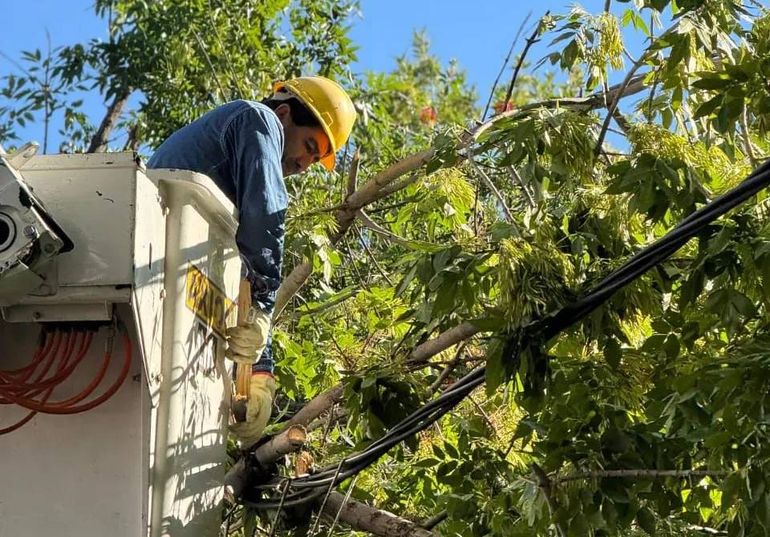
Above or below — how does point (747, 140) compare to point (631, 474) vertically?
above

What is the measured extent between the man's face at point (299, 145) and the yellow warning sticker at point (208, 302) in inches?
39.1

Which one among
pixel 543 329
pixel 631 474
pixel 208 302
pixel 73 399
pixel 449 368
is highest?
pixel 208 302

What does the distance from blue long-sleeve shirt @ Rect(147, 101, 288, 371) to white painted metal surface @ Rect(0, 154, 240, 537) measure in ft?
1.22

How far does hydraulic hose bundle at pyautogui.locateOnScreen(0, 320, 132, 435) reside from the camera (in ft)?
7.54

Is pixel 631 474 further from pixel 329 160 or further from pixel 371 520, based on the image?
pixel 329 160

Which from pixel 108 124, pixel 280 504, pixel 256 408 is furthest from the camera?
pixel 108 124

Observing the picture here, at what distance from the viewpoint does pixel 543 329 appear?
2895 millimetres

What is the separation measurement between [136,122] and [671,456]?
19.1 ft

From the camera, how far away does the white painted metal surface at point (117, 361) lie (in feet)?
7.20

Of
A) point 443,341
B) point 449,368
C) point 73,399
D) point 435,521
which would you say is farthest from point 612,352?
point 73,399

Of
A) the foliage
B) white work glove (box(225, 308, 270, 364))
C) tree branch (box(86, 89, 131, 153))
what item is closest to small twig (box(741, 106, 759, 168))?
the foliage

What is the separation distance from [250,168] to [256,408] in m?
0.61

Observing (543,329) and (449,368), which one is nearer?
(543,329)

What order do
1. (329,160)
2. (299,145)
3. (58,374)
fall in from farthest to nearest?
(329,160), (299,145), (58,374)
